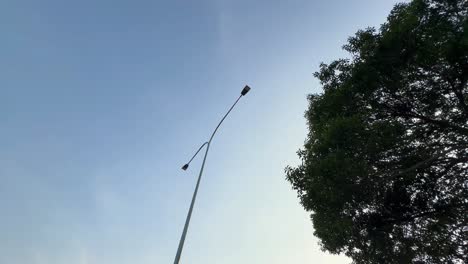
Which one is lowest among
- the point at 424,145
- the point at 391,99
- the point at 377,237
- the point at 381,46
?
the point at 377,237

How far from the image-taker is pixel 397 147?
1055cm

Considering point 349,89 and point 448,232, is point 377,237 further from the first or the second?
point 349,89

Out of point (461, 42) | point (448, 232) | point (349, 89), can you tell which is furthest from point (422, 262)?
point (461, 42)

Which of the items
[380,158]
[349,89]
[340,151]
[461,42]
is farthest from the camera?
[349,89]

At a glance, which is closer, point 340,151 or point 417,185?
point 340,151

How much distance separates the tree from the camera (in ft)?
31.3

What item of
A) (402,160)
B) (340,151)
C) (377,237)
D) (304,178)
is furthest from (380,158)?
(377,237)

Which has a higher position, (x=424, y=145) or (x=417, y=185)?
(x=424, y=145)

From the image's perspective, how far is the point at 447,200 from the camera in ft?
35.9

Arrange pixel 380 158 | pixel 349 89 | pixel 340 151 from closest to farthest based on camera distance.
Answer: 1. pixel 340 151
2. pixel 380 158
3. pixel 349 89

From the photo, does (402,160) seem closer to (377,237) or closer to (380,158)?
(380,158)

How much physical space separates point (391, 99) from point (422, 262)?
22.6 ft

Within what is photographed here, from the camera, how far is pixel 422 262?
11.0 m

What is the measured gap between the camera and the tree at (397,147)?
31.3 ft
